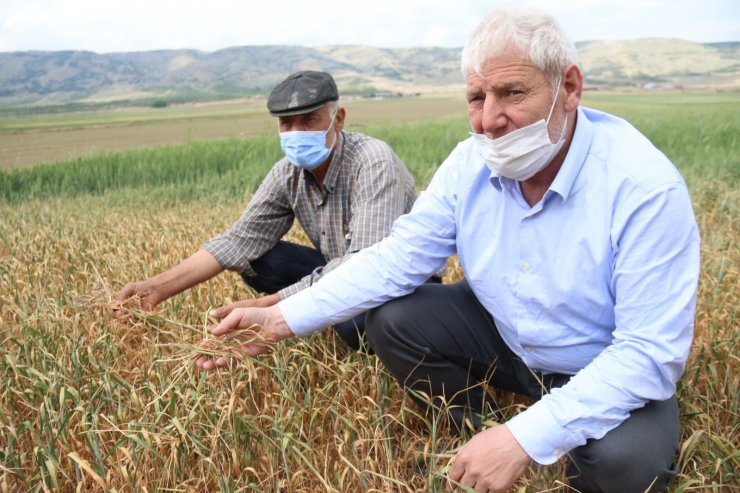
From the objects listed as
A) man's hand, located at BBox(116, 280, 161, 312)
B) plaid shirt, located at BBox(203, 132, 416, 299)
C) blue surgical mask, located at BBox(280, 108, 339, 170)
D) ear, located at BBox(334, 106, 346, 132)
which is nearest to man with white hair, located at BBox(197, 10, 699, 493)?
plaid shirt, located at BBox(203, 132, 416, 299)

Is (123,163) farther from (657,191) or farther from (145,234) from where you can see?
→ (657,191)

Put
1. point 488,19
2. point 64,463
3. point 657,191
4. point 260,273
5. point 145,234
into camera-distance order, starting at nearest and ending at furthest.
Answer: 1. point 657,191
2. point 488,19
3. point 64,463
4. point 260,273
5. point 145,234

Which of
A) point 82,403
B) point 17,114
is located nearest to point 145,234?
point 82,403

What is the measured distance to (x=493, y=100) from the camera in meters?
2.09

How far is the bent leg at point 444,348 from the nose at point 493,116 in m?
0.77

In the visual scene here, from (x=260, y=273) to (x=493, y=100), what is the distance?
201 cm

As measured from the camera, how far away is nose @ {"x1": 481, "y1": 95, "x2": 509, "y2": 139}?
6.88 feet

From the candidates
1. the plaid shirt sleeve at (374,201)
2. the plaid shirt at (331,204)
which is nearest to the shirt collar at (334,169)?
the plaid shirt at (331,204)

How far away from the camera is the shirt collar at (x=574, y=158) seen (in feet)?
6.91

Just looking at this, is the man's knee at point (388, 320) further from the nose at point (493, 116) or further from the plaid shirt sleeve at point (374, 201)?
the nose at point (493, 116)

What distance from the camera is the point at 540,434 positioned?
189 cm

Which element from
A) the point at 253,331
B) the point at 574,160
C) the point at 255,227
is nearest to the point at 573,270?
the point at 574,160

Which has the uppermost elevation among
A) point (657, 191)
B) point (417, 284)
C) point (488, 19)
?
point (488, 19)

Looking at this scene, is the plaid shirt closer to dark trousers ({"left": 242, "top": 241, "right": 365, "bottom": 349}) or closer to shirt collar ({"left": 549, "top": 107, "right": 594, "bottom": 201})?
dark trousers ({"left": 242, "top": 241, "right": 365, "bottom": 349})
